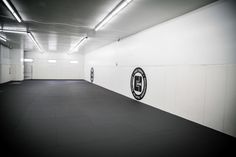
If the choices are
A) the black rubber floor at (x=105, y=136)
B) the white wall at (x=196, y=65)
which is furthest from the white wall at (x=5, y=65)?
the white wall at (x=196, y=65)

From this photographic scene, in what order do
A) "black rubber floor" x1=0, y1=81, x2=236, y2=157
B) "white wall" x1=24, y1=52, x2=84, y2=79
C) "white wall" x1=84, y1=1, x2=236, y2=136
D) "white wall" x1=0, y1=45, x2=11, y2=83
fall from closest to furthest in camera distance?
"black rubber floor" x1=0, y1=81, x2=236, y2=157 < "white wall" x1=84, y1=1, x2=236, y2=136 < "white wall" x1=0, y1=45, x2=11, y2=83 < "white wall" x1=24, y1=52, x2=84, y2=79

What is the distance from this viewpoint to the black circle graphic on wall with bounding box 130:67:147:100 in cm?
655

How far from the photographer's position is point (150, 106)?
601 cm

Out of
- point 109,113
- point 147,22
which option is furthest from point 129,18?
point 109,113

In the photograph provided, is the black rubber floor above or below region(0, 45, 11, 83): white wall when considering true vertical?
below

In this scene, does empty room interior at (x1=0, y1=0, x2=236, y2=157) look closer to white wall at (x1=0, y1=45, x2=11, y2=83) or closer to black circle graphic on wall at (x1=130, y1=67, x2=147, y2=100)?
black circle graphic on wall at (x1=130, y1=67, x2=147, y2=100)

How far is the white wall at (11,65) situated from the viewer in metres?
12.5

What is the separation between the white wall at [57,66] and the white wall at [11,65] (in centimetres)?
228

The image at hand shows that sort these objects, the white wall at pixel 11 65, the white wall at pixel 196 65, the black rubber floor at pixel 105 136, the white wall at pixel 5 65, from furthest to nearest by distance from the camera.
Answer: the white wall at pixel 11 65, the white wall at pixel 5 65, the white wall at pixel 196 65, the black rubber floor at pixel 105 136

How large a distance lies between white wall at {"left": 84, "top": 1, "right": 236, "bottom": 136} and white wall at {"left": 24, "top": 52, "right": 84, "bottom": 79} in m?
12.8

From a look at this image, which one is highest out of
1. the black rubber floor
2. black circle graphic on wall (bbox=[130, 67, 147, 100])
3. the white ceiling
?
the white ceiling

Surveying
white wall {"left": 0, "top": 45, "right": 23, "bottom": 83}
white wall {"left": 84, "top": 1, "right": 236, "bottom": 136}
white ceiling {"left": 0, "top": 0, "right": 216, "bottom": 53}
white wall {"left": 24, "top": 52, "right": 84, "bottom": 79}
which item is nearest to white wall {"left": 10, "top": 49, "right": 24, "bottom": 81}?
white wall {"left": 0, "top": 45, "right": 23, "bottom": 83}

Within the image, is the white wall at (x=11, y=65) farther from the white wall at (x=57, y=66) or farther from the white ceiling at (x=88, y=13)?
the white ceiling at (x=88, y=13)

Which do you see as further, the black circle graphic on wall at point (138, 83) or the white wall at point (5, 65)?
the white wall at point (5, 65)
